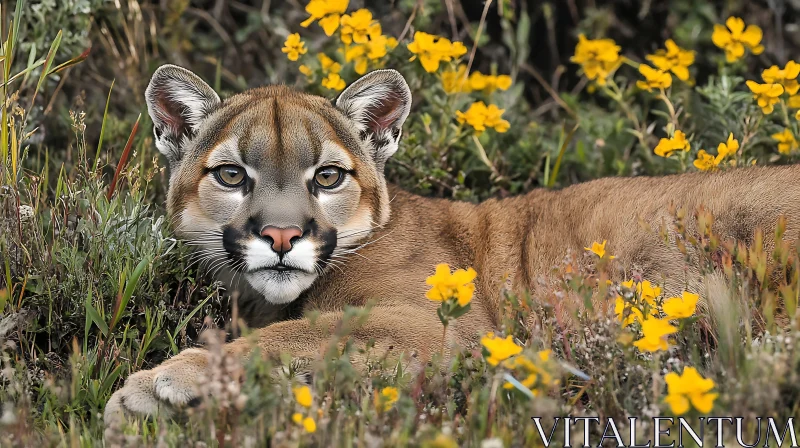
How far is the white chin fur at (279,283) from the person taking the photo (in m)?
4.54

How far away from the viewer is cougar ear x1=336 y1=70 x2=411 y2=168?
203 inches

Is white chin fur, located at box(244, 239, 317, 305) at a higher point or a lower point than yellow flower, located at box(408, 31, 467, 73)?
lower

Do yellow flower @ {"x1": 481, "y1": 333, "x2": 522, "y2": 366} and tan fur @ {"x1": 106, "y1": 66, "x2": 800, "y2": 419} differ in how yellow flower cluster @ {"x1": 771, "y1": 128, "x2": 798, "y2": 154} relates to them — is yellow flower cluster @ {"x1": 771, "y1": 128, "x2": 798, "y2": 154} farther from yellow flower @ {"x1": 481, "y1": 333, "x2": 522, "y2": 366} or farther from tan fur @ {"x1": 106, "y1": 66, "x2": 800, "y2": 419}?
yellow flower @ {"x1": 481, "y1": 333, "x2": 522, "y2": 366}

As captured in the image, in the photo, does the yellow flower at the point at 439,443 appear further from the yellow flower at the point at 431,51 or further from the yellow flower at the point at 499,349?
the yellow flower at the point at 431,51

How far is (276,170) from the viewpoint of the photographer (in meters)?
4.72

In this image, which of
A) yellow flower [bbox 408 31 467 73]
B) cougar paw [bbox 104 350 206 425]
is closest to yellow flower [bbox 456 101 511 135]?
yellow flower [bbox 408 31 467 73]

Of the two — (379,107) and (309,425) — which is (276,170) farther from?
(309,425)

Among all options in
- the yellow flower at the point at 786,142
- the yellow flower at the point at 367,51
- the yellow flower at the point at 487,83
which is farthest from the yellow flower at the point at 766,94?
the yellow flower at the point at 367,51

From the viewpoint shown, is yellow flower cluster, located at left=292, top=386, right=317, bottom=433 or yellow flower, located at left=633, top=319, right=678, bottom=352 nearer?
yellow flower cluster, located at left=292, top=386, right=317, bottom=433

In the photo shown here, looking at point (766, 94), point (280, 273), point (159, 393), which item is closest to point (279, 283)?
point (280, 273)

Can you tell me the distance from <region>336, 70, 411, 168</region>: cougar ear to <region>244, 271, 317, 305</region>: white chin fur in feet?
3.18

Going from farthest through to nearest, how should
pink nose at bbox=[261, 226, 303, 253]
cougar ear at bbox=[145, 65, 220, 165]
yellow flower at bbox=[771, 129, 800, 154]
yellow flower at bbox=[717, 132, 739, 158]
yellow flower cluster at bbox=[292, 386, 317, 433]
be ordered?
yellow flower at bbox=[771, 129, 800, 154] → yellow flower at bbox=[717, 132, 739, 158] → cougar ear at bbox=[145, 65, 220, 165] → pink nose at bbox=[261, 226, 303, 253] → yellow flower cluster at bbox=[292, 386, 317, 433]

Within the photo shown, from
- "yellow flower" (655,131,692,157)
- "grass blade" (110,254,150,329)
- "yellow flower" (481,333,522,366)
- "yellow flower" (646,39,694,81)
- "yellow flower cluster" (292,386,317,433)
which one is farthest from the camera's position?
"yellow flower" (646,39,694,81)

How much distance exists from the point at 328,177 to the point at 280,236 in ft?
1.96
